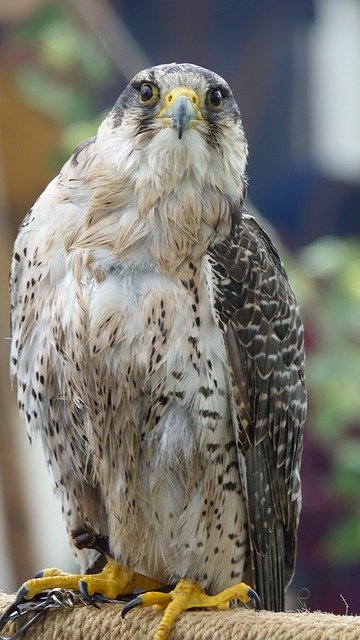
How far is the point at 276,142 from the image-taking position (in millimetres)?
4406

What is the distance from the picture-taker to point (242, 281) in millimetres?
2639

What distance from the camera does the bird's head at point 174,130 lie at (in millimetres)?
2527

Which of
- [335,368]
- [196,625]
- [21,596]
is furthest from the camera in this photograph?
[335,368]

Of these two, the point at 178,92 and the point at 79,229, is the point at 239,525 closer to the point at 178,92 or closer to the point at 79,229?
the point at 79,229

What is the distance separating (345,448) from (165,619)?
6.46 feet

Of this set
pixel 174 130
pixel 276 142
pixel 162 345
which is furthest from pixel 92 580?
pixel 276 142

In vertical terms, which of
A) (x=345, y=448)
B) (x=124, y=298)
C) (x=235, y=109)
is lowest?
(x=345, y=448)

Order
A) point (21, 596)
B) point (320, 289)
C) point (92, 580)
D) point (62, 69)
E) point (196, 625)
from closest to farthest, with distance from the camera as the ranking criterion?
point (196, 625) → point (21, 596) → point (92, 580) → point (320, 289) → point (62, 69)

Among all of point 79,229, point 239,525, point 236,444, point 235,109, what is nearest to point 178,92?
point 235,109

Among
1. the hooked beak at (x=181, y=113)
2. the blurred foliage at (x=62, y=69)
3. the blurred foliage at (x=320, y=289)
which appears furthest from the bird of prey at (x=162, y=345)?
the blurred foliage at (x=62, y=69)

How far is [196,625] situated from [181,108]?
1.09 metres

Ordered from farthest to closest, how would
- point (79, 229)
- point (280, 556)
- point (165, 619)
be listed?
point (280, 556)
point (79, 229)
point (165, 619)

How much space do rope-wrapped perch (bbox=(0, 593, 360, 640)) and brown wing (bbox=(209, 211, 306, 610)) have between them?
342mm

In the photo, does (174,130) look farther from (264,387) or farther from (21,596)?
(21,596)
